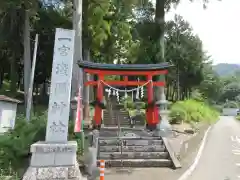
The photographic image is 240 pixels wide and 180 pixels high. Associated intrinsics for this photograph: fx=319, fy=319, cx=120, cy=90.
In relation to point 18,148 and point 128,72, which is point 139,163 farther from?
→ point 128,72

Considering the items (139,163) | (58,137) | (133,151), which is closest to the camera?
(58,137)

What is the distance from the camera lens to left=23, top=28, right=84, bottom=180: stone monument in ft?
28.4

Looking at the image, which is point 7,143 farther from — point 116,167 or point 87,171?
point 116,167

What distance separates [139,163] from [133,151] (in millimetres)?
1025

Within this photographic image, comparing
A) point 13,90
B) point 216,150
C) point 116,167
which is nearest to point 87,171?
point 116,167

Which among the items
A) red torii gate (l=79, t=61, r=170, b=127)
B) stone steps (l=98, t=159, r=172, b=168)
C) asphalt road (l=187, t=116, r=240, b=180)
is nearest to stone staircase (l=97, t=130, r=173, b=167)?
stone steps (l=98, t=159, r=172, b=168)

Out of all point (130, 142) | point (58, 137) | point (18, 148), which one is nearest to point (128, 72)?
point (130, 142)

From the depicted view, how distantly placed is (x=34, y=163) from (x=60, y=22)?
695 inches

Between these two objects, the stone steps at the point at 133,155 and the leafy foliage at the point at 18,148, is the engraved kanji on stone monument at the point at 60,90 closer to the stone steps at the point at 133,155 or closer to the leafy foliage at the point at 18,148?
the leafy foliage at the point at 18,148

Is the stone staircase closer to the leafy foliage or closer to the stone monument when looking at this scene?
the leafy foliage

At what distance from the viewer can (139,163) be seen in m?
13.7

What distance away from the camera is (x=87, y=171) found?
11.7 metres

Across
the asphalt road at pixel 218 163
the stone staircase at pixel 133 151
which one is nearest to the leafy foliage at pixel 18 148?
the stone staircase at pixel 133 151

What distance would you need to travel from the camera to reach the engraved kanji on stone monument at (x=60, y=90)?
30.1 feet
